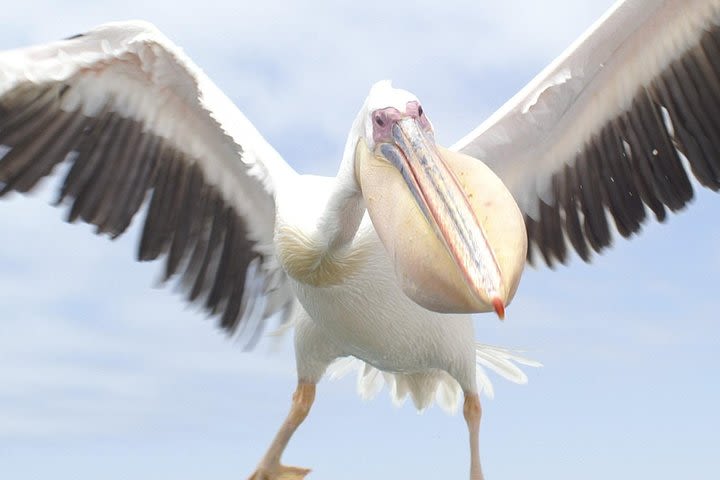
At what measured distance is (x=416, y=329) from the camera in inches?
217

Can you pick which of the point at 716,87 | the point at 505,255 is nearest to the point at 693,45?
the point at 716,87

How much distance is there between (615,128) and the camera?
19.4 feet

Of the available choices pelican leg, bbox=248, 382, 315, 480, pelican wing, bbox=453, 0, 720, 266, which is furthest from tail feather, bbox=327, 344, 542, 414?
pelican wing, bbox=453, 0, 720, 266

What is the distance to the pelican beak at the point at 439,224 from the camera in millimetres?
3453

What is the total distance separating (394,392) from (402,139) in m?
3.40

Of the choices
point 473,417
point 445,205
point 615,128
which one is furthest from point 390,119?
point 473,417

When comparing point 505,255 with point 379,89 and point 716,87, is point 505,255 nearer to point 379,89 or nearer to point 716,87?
point 379,89

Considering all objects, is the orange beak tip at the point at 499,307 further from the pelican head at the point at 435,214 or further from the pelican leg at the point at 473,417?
the pelican leg at the point at 473,417

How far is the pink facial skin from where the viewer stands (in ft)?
13.6

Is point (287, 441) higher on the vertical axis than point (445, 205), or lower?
lower

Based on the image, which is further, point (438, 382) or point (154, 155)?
point (438, 382)

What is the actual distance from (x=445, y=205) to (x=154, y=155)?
3002mm

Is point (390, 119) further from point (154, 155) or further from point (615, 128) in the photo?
point (154, 155)

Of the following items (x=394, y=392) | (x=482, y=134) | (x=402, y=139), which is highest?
(x=482, y=134)
